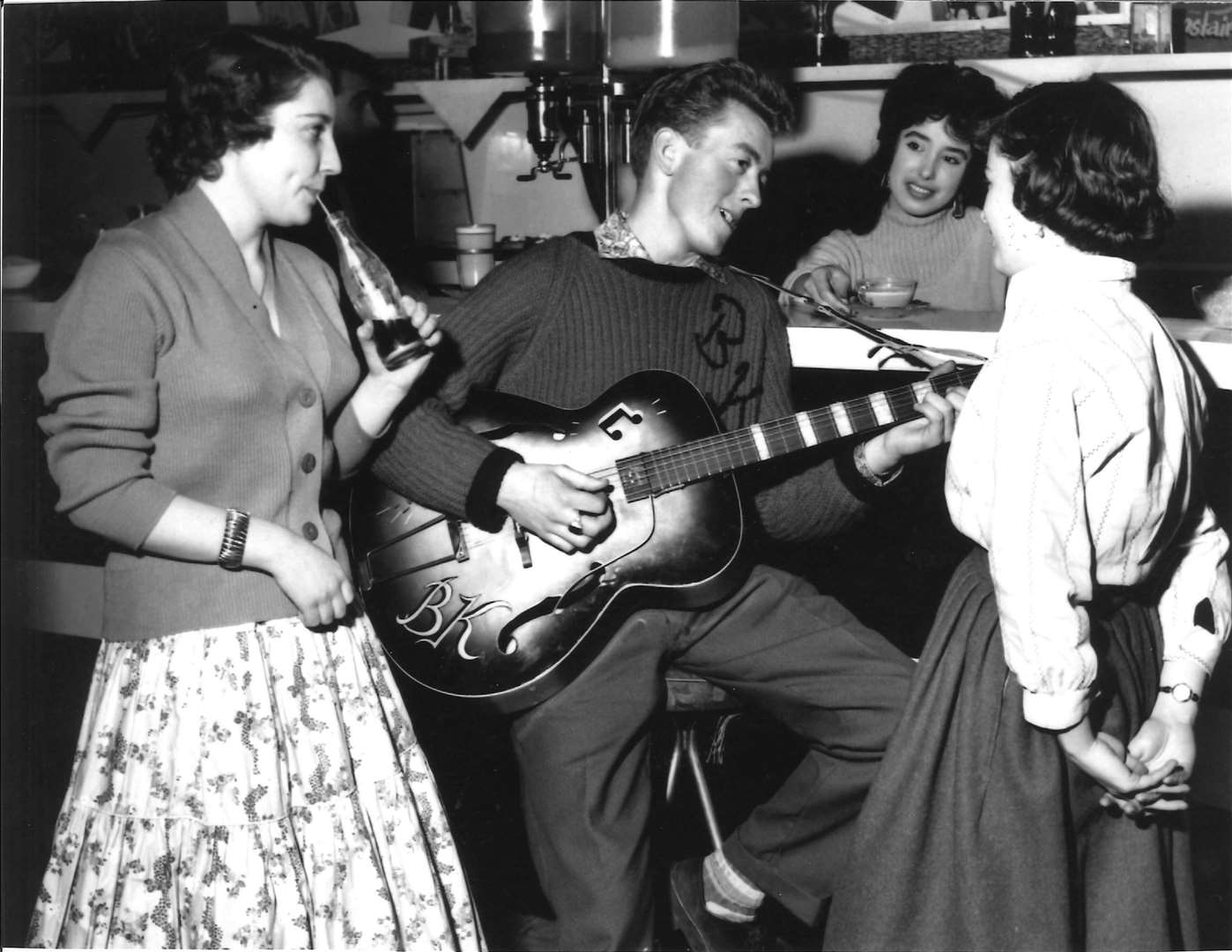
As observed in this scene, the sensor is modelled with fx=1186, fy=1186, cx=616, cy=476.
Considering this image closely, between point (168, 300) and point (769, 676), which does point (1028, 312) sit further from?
point (168, 300)

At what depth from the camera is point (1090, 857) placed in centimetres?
156

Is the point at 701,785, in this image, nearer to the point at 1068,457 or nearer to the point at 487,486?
the point at 487,486

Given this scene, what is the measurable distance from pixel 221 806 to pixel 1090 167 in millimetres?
1347

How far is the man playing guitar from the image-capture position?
77.0 inches

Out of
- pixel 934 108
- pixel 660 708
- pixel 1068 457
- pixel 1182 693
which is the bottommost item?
pixel 660 708

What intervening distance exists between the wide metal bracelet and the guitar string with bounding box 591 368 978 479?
0.64 meters

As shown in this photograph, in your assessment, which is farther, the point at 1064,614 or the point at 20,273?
the point at 20,273

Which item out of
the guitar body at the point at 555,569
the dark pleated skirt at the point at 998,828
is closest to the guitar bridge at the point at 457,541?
the guitar body at the point at 555,569

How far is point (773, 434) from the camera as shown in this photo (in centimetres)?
194

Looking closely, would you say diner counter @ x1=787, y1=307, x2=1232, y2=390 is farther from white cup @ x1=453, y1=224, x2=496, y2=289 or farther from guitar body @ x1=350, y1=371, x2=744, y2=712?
white cup @ x1=453, y1=224, x2=496, y2=289

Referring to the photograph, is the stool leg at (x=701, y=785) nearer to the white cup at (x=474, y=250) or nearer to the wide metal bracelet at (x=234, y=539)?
the wide metal bracelet at (x=234, y=539)

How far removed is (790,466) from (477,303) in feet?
2.13

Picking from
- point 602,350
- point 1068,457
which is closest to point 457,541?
point 602,350

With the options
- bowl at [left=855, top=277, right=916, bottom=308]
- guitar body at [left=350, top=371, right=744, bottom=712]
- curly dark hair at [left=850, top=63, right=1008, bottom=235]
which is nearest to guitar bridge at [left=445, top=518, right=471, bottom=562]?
guitar body at [left=350, top=371, right=744, bottom=712]
